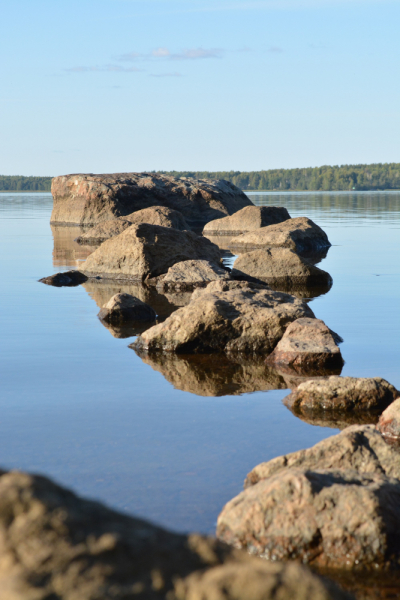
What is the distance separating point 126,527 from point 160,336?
6089 millimetres

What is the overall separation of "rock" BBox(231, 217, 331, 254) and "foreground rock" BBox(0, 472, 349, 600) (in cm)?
2000

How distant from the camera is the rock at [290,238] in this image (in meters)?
21.8

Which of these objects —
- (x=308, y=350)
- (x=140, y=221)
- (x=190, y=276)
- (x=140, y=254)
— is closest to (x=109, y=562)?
(x=308, y=350)

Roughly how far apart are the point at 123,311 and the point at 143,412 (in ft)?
13.8

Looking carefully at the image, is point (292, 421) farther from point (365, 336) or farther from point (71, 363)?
point (365, 336)

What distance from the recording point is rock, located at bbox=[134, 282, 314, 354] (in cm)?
784

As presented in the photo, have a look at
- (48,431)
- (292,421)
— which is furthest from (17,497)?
(292,421)

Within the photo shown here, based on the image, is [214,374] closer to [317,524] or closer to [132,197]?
[317,524]

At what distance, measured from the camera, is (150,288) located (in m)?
13.5

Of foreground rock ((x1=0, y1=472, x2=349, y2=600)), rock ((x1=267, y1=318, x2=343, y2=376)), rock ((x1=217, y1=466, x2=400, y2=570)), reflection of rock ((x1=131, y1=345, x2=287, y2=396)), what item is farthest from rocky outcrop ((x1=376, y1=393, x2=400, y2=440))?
foreground rock ((x1=0, y1=472, x2=349, y2=600))

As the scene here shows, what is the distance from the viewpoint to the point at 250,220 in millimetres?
28516

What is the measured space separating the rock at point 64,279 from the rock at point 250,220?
15.0m

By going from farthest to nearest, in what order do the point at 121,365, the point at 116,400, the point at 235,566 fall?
the point at 121,365, the point at 116,400, the point at 235,566

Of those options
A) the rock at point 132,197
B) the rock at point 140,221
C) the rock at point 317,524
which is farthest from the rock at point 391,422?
the rock at point 132,197
